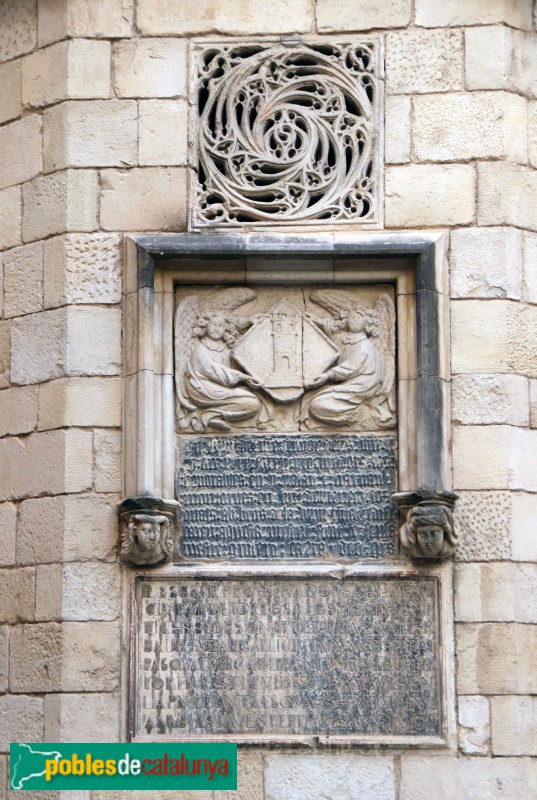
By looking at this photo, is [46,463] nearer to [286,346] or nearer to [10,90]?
[286,346]

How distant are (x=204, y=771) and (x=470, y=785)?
1.37 meters

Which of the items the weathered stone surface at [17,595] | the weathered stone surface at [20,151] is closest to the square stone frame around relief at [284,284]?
the weathered stone surface at [17,595]

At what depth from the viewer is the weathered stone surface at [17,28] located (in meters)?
9.68

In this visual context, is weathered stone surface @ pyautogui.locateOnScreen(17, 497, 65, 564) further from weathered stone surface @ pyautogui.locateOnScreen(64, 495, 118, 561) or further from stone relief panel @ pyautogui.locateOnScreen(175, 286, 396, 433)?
stone relief panel @ pyautogui.locateOnScreen(175, 286, 396, 433)

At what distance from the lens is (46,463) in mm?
9047

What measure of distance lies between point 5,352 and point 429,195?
252 cm

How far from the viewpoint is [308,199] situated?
923 centimetres

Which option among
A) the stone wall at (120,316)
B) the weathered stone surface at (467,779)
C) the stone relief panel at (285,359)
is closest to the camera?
the weathered stone surface at (467,779)

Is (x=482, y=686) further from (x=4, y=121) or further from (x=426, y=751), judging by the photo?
(x=4, y=121)

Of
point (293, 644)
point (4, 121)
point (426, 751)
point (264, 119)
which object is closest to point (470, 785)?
point (426, 751)

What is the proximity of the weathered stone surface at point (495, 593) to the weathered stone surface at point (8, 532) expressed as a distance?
7.90ft

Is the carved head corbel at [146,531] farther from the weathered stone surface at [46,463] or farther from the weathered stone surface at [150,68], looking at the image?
the weathered stone surface at [150,68]

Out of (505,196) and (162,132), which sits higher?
(162,132)

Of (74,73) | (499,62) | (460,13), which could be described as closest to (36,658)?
(74,73)
